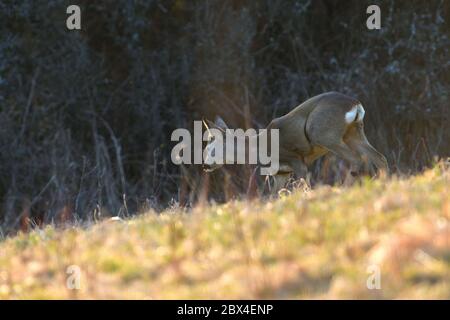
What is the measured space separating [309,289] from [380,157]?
6.71 metres

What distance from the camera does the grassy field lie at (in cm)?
566

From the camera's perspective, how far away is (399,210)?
261 inches

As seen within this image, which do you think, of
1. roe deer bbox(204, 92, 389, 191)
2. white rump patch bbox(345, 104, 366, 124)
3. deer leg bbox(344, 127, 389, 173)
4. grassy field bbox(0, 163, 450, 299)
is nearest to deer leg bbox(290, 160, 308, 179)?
roe deer bbox(204, 92, 389, 191)

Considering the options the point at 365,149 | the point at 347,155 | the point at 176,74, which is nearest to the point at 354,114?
the point at 365,149

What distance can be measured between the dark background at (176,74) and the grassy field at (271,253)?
440 inches

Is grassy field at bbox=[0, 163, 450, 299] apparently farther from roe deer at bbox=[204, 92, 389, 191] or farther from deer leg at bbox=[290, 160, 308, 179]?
deer leg at bbox=[290, 160, 308, 179]

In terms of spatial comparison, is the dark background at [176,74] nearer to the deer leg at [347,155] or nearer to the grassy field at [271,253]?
the deer leg at [347,155]

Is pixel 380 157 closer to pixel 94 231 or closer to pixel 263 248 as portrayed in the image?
pixel 94 231

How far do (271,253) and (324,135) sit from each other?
20.1 feet

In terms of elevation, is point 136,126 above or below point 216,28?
below

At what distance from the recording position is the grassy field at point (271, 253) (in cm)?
566

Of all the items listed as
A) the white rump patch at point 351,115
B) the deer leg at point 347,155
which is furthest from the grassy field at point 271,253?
the white rump patch at point 351,115

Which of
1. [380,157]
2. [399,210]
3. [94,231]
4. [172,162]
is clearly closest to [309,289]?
[399,210]
